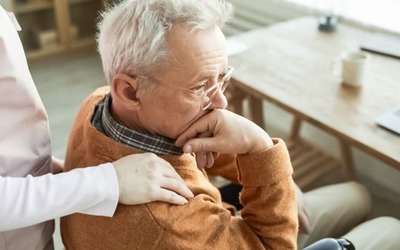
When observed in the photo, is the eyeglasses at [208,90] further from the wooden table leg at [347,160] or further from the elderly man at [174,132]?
the wooden table leg at [347,160]

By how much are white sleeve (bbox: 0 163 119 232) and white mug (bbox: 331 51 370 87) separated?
1048 mm

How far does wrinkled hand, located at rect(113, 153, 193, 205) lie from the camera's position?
0.92m

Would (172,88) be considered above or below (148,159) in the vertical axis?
above

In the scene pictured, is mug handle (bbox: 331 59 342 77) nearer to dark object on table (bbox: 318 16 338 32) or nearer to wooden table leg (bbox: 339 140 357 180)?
dark object on table (bbox: 318 16 338 32)

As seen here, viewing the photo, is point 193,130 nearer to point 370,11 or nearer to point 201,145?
point 201,145

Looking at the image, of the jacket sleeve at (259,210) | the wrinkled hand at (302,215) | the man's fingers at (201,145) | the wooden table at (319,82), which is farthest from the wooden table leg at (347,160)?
the man's fingers at (201,145)

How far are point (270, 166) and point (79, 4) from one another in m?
3.46

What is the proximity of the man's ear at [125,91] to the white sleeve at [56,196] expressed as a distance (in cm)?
15

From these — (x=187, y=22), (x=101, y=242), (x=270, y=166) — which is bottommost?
(x=101, y=242)

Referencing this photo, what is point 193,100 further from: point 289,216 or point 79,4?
point 79,4

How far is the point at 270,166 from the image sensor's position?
1.06 m

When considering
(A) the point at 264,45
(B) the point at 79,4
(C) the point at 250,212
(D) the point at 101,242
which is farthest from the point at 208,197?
(B) the point at 79,4

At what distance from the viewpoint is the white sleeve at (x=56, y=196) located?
85cm

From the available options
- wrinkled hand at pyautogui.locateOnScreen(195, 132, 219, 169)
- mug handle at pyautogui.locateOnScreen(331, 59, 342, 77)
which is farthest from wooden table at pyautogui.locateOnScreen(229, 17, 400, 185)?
wrinkled hand at pyautogui.locateOnScreen(195, 132, 219, 169)
